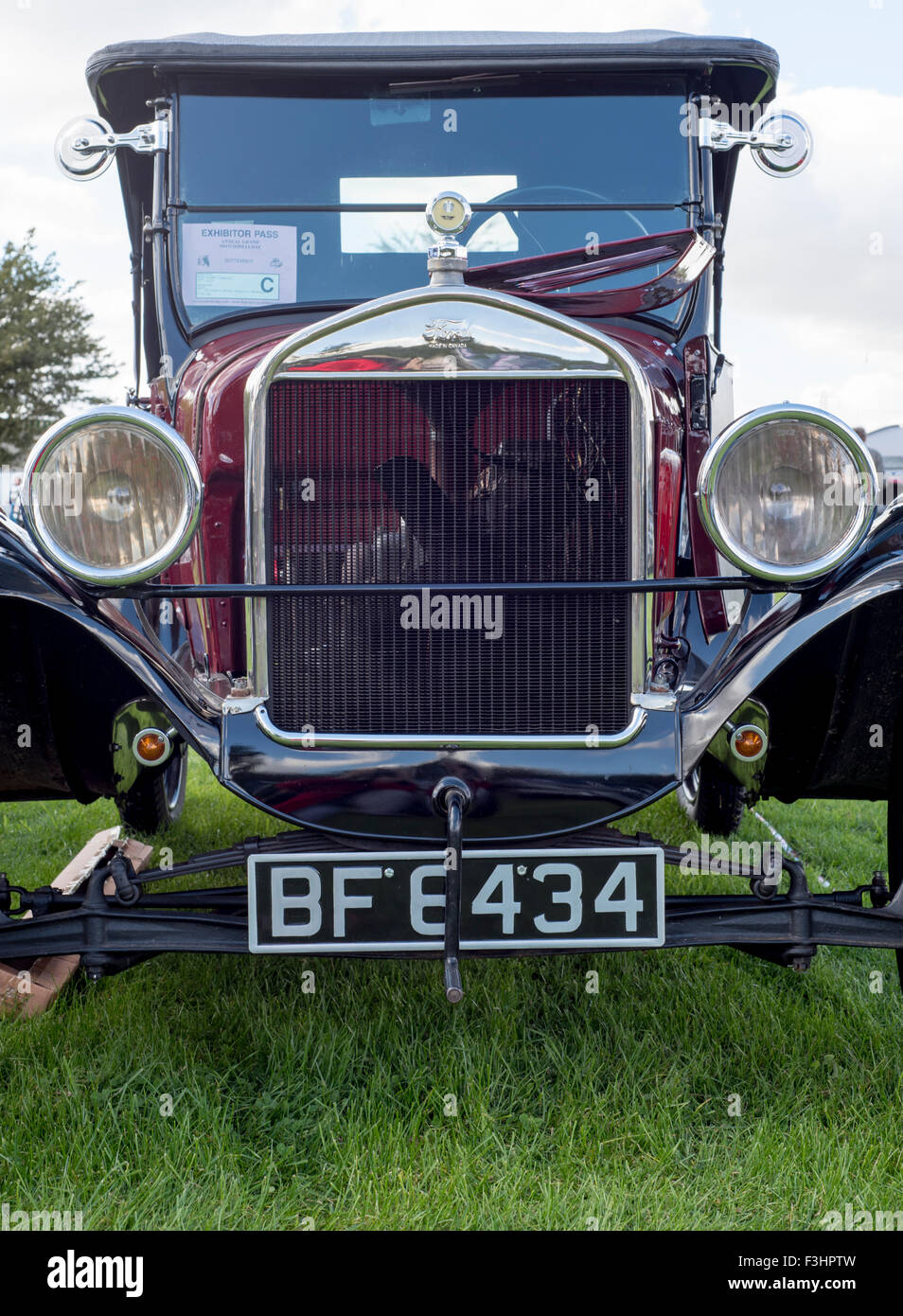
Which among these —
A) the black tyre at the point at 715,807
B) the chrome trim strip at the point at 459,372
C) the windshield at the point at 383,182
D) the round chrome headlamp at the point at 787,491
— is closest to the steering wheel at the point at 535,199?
the windshield at the point at 383,182

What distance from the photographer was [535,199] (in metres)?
2.85

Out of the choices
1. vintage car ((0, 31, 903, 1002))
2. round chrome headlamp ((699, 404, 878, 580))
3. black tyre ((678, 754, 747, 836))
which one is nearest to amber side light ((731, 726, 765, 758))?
vintage car ((0, 31, 903, 1002))

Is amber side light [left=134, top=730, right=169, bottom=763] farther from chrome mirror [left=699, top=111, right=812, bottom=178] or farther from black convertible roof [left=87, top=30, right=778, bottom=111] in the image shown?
chrome mirror [left=699, top=111, right=812, bottom=178]

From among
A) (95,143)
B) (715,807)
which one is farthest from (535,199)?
(715,807)

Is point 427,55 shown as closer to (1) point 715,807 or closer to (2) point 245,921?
(2) point 245,921

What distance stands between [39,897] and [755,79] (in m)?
2.78

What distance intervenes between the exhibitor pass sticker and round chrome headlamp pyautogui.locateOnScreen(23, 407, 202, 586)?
3.36 ft

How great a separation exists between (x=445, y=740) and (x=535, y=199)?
1616mm

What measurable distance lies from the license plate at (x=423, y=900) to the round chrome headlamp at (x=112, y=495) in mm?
610

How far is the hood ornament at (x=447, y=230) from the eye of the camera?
2.28m

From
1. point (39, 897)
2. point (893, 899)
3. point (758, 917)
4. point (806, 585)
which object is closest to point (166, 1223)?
point (39, 897)

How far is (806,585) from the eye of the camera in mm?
2020

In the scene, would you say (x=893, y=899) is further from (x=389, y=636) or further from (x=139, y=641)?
(x=139, y=641)

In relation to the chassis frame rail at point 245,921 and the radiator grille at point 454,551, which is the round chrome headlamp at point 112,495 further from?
the chassis frame rail at point 245,921
